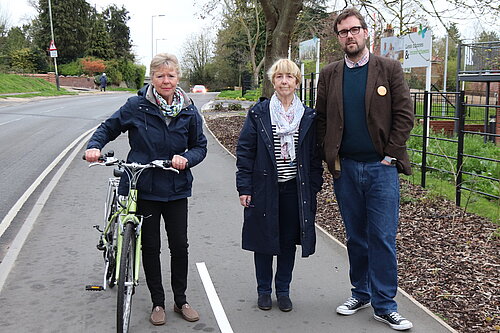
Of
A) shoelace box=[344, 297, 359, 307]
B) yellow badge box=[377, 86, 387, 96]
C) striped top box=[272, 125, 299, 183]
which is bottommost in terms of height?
shoelace box=[344, 297, 359, 307]

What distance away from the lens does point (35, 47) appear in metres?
61.4

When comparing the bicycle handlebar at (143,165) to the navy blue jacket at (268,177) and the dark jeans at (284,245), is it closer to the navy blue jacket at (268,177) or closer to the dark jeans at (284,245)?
the navy blue jacket at (268,177)

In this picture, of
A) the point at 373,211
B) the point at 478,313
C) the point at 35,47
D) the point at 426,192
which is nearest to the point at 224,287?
the point at 373,211

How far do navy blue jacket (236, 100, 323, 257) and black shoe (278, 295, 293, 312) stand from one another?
1.47 feet

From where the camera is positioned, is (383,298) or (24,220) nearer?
(383,298)

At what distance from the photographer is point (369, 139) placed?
4164mm

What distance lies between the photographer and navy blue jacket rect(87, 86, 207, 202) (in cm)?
413

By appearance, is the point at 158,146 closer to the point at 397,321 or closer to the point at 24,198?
the point at 397,321

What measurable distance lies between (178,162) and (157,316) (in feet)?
4.02

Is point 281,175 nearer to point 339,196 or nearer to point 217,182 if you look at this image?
point 339,196

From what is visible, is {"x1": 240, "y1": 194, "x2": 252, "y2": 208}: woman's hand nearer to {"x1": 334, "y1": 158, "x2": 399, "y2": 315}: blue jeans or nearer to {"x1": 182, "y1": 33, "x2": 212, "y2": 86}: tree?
{"x1": 334, "y1": 158, "x2": 399, "y2": 315}: blue jeans

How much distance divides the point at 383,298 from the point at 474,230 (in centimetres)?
305

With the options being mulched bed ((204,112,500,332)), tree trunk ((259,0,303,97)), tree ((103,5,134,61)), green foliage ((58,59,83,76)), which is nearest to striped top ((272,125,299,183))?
mulched bed ((204,112,500,332))

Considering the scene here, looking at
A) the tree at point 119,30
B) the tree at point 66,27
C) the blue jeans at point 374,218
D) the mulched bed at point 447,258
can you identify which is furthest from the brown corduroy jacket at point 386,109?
the tree at point 119,30
